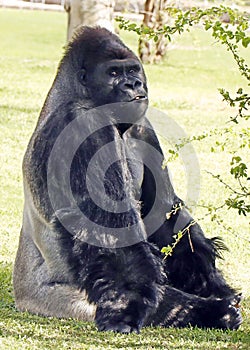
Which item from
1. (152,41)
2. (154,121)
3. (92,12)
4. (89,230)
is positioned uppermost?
(89,230)

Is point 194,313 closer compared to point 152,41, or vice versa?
point 194,313

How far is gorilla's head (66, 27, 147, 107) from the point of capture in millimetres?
3848

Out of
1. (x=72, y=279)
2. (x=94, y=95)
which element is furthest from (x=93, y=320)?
(x=94, y=95)

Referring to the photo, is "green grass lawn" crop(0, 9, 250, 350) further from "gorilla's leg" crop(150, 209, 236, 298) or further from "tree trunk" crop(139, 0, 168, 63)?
"tree trunk" crop(139, 0, 168, 63)

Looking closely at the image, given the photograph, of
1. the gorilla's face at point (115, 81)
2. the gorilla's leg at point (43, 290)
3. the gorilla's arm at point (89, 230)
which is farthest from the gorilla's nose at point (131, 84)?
the gorilla's leg at point (43, 290)

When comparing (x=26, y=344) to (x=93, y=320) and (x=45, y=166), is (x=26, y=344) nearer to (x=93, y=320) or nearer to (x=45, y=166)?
(x=93, y=320)

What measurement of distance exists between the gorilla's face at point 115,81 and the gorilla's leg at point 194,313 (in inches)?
33.4

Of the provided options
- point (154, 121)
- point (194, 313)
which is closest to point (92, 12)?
point (154, 121)

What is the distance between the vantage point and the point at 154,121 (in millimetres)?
9570

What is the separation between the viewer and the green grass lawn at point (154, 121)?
3.54 metres

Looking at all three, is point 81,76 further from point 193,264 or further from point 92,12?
point 92,12

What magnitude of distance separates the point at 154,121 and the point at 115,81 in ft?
18.7

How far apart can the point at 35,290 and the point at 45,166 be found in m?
0.59

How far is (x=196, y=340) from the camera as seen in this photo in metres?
3.57
